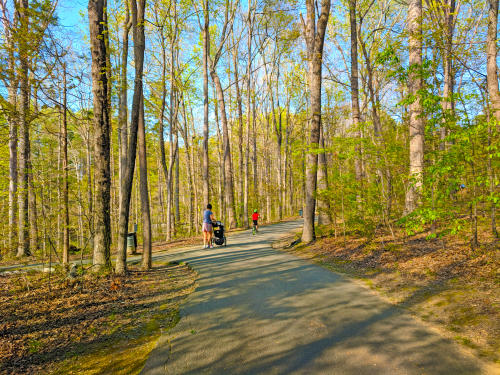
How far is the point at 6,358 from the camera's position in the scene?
3.55 metres

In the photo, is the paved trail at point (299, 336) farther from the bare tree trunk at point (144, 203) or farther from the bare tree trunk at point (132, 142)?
the bare tree trunk at point (144, 203)

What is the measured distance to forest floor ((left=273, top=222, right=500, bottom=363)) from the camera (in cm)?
399

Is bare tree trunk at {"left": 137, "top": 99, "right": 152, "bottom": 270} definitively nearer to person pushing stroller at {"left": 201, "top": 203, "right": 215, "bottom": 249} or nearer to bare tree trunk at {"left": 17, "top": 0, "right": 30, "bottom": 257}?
bare tree trunk at {"left": 17, "top": 0, "right": 30, "bottom": 257}

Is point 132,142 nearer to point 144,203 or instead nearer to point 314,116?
point 144,203

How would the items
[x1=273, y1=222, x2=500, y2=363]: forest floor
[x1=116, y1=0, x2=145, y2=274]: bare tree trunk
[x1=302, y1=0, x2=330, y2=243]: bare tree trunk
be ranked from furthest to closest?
[x1=302, y1=0, x2=330, y2=243]: bare tree trunk < [x1=116, y1=0, x2=145, y2=274]: bare tree trunk < [x1=273, y1=222, x2=500, y2=363]: forest floor

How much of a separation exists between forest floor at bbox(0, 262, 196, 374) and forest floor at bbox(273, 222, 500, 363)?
4298 millimetres

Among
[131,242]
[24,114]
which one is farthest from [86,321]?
[131,242]

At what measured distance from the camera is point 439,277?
19.9 feet

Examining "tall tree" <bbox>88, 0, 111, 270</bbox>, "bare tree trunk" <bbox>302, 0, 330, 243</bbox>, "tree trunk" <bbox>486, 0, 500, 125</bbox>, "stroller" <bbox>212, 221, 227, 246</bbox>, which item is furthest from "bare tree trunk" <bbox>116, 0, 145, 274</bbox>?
"tree trunk" <bbox>486, 0, 500, 125</bbox>

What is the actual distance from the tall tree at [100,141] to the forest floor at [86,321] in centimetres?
89

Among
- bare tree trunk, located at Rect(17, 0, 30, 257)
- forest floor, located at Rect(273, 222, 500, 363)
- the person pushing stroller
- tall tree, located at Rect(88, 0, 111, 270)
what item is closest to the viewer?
forest floor, located at Rect(273, 222, 500, 363)

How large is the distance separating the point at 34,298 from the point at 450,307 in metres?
8.27

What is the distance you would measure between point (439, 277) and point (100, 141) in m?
9.37

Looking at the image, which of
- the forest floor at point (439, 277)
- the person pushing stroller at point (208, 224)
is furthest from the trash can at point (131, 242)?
the forest floor at point (439, 277)
